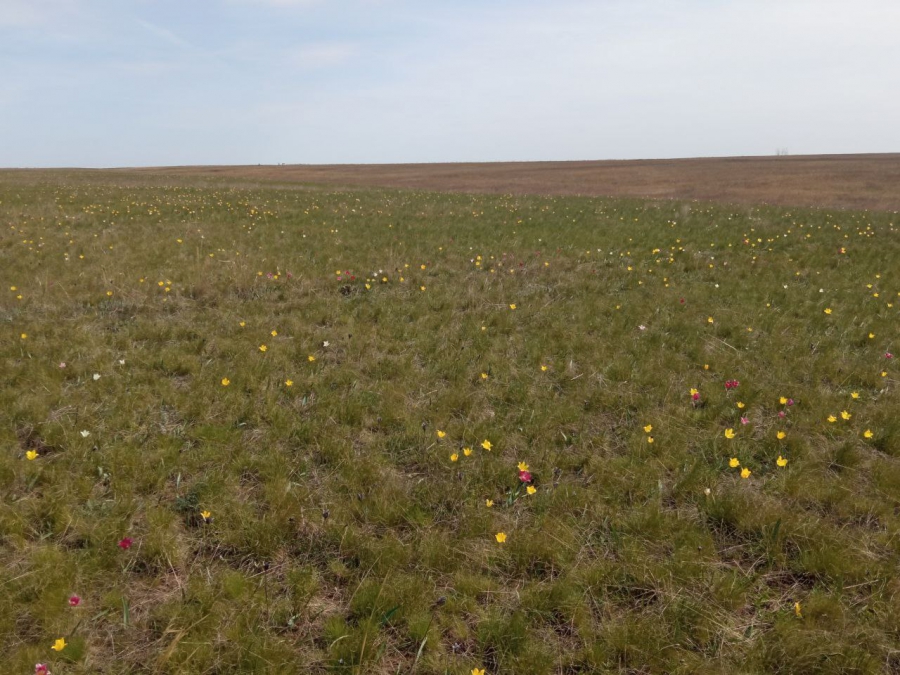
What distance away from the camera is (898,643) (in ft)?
9.32

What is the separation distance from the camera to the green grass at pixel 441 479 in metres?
2.89

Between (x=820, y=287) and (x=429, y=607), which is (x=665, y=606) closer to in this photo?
(x=429, y=607)

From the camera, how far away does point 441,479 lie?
4301 millimetres

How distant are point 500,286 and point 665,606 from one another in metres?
7.31

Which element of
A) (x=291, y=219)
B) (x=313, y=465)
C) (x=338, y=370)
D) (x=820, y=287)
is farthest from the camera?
(x=291, y=219)

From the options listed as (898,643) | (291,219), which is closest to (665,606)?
(898,643)

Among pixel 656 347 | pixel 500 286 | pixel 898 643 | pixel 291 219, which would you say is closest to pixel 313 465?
pixel 898 643

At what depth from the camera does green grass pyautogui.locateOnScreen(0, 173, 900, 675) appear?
2895 mm

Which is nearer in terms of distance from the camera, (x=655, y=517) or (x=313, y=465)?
(x=655, y=517)

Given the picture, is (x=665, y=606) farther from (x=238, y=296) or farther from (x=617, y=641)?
(x=238, y=296)

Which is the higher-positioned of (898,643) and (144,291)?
(144,291)

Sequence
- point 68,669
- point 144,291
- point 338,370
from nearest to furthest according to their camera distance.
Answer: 1. point 68,669
2. point 338,370
3. point 144,291

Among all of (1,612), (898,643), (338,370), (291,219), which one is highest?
(291,219)

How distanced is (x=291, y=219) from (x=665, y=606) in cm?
1685
